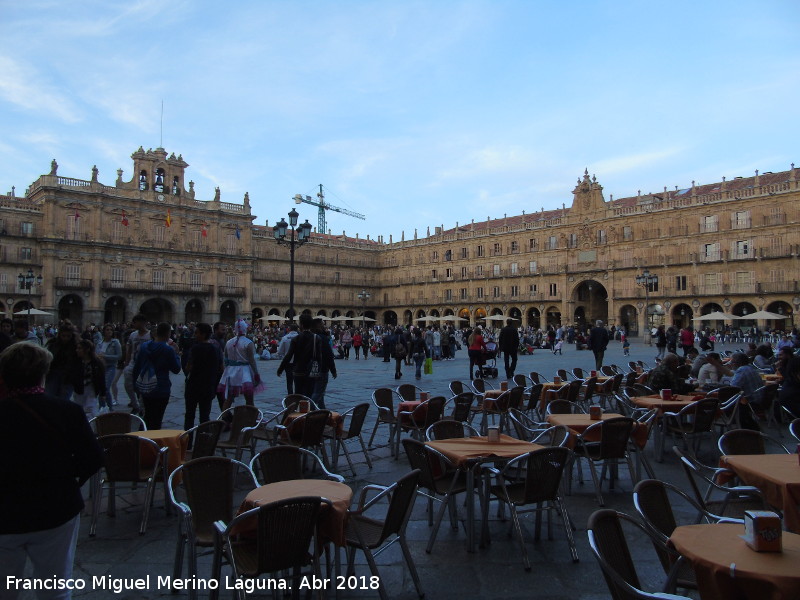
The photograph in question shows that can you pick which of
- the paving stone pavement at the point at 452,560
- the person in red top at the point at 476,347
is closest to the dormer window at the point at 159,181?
the person in red top at the point at 476,347

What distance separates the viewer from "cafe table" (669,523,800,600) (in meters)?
2.04

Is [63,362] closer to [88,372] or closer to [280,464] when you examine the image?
[88,372]

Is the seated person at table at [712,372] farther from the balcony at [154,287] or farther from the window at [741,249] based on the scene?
the balcony at [154,287]

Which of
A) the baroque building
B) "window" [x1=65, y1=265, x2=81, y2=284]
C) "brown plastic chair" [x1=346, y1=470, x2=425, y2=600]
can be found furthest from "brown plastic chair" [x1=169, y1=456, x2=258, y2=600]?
"window" [x1=65, y1=265, x2=81, y2=284]

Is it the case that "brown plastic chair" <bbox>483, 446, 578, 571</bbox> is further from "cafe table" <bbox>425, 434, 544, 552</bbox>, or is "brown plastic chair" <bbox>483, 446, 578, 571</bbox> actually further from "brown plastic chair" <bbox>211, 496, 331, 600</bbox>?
"brown plastic chair" <bbox>211, 496, 331, 600</bbox>

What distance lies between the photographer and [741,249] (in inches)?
1417

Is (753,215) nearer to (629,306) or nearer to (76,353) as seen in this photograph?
(629,306)

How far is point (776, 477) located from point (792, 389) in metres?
3.03

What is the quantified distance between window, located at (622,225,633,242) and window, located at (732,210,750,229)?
650 centimetres

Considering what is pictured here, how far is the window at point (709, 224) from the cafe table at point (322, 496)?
4022cm

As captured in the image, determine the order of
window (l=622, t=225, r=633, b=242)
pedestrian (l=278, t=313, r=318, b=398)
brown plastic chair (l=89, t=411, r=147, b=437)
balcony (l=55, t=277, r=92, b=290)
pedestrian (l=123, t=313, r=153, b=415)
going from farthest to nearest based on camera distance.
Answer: window (l=622, t=225, r=633, b=242) → balcony (l=55, t=277, r=92, b=290) → pedestrian (l=278, t=313, r=318, b=398) → pedestrian (l=123, t=313, r=153, b=415) → brown plastic chair (l=89, t=411, r=147, b=437)

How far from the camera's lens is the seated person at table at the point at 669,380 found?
720cm

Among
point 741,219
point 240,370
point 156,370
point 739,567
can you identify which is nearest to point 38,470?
point 739,567

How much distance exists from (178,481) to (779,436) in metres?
7.33
